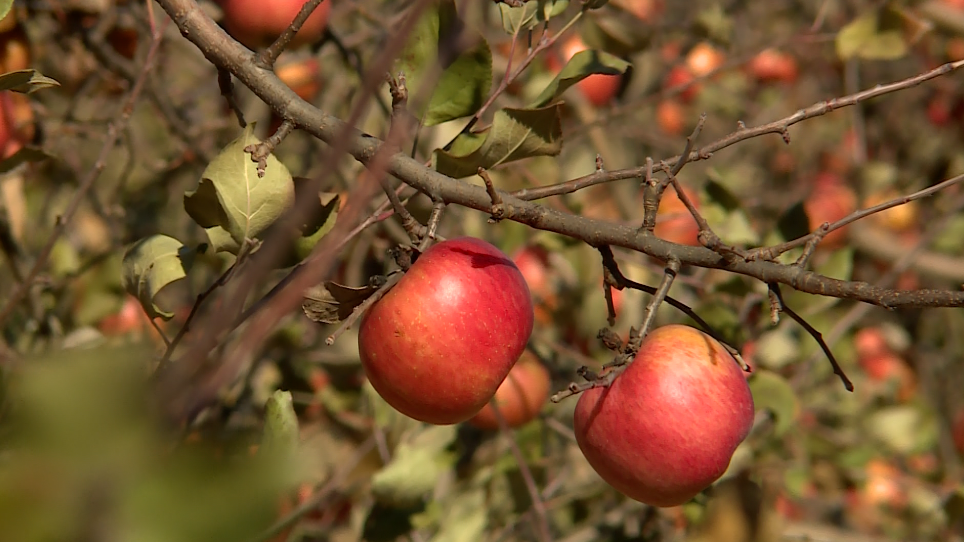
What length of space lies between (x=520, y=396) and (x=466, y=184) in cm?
81

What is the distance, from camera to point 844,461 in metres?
2.05

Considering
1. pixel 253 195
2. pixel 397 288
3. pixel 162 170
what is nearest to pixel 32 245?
pixel 162 170

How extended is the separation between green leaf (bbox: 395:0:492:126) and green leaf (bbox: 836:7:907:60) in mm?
943

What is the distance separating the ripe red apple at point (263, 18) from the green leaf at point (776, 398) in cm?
95

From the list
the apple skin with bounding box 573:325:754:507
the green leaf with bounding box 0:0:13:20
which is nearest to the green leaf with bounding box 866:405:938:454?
the apple skin with bounding box 573:325:754:507

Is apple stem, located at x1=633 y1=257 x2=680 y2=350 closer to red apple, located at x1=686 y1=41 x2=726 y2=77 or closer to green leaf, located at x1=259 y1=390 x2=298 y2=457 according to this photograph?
green leaf, located at x1=259 y1=390 x2=298 y2=457

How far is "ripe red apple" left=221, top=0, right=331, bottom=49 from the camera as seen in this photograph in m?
1.28

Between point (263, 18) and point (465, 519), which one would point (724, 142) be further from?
point (465, 519)

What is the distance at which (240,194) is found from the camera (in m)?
0.95

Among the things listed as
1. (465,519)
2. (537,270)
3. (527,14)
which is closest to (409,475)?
(465,519)

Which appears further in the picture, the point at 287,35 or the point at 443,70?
the point at 443,70

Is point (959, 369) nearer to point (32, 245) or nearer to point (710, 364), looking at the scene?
point (710, 364)

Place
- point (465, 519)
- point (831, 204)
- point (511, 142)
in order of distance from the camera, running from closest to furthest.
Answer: point (511, 142), point (465, 519), point (831, 204)

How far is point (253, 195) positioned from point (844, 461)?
1.68 metres
